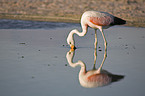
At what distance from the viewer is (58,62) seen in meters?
9.05

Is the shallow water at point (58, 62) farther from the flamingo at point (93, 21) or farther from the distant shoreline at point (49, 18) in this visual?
the distant shoreline at point (49, 18)

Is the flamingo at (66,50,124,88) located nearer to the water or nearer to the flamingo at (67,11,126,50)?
the flamingo at (67,11,126,50)

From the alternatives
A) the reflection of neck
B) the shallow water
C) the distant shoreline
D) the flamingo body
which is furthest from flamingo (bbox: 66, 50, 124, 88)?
the distant shoreline

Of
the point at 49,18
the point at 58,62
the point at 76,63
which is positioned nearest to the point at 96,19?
the point at 76,63

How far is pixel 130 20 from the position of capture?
17.5 m

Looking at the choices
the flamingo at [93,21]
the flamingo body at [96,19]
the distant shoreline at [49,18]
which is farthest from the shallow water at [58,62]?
the distant shoreline at [49,18]

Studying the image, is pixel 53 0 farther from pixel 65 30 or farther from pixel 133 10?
pixel 65 30

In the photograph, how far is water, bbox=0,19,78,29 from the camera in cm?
1560

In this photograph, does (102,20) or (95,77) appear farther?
(102,20)

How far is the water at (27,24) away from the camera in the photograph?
15.6m

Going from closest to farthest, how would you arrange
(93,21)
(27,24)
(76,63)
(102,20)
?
(76,63), (93,21), (102,20), (27,24)

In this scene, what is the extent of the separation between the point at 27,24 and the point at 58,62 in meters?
7.62

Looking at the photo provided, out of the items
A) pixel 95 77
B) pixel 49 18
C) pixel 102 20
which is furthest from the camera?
pixel 49 18

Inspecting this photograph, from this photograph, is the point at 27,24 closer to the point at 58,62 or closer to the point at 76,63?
the point at 58,62
